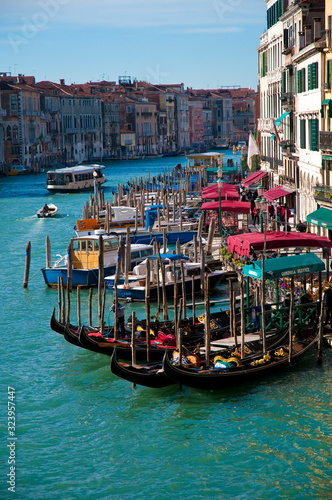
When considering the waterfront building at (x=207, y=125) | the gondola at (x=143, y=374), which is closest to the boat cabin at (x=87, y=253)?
the gondola at (x=143, y=374)

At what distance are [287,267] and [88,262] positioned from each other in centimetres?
791

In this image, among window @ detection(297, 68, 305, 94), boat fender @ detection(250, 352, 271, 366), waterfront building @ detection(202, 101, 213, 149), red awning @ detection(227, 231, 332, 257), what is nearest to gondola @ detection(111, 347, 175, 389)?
boat fender @ detection(250, 352, 271, 366)

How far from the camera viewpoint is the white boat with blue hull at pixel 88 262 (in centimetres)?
2034

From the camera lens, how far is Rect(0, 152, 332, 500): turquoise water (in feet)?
31.3

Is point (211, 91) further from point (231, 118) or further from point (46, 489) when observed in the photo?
point (46, 489)

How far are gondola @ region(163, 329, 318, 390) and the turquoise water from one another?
0.59 feet

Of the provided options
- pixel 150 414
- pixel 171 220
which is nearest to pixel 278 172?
pixel 171 220

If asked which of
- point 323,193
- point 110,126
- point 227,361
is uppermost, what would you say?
point 110,126

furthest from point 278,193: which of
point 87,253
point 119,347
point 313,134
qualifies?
point 119,347

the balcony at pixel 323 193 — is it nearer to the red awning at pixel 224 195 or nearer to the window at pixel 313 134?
the window at pixel 313 134

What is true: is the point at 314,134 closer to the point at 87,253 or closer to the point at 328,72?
the point at 328,72

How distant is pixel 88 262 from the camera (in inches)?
813

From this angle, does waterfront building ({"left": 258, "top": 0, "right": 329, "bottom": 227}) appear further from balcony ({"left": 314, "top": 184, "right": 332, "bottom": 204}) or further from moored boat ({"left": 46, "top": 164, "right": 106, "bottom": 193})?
moored boat ({"left": 46, "top": 164, "right": 106, "bottom": 193})

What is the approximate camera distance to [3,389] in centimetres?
1299
